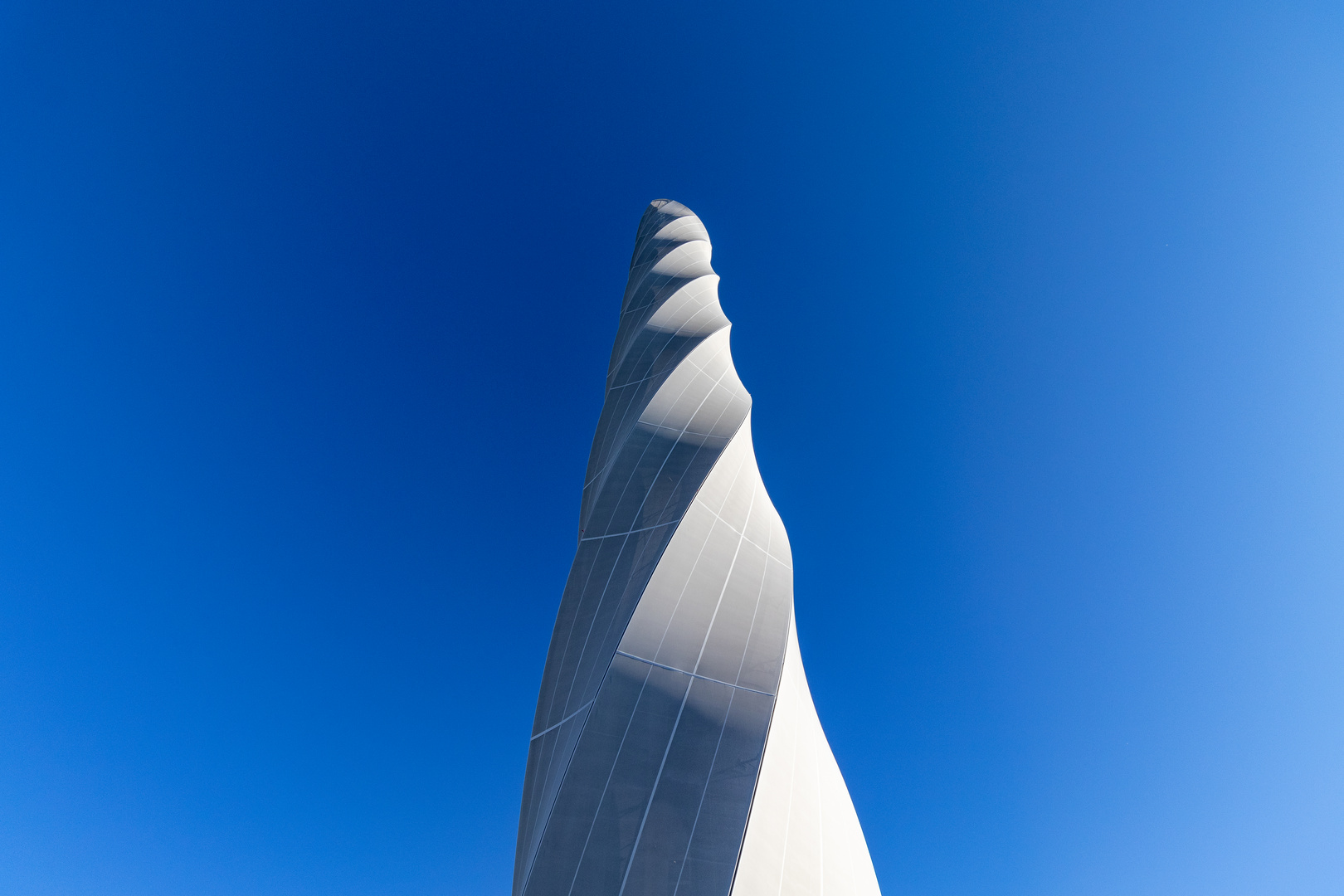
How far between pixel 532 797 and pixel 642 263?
773 inches

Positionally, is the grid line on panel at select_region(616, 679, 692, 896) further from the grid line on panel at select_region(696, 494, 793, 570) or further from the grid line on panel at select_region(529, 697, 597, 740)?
the grid line on panel at select_region(696, 494, 793, 570)

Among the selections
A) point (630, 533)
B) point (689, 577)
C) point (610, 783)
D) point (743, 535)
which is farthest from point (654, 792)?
point (630, 533)

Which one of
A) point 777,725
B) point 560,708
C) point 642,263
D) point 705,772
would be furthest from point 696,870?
point 642,263

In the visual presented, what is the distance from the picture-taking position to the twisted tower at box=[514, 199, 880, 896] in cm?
544

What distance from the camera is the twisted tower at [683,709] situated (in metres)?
5.44

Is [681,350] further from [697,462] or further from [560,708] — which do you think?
[560,708]

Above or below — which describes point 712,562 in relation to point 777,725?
above

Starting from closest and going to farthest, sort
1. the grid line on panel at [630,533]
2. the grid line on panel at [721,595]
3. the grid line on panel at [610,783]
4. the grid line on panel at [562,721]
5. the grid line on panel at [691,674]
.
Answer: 1. the grid line on panel at [610,783]
2. the grid line on panel at [691,674]
3. the grid line on panel at [721,595]
4. the grid line on panel at [562,721]
5. the grid line on panel at [630,533]

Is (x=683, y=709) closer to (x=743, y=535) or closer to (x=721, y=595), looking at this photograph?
(x=721, y=595)

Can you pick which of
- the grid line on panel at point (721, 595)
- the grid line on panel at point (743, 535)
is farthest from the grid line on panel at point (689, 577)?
the grid line on panel at point (721, 595)

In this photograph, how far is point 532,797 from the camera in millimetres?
7691

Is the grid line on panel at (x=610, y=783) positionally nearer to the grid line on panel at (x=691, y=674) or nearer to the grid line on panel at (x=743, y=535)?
the grid line on panel at (x=691, y=674)

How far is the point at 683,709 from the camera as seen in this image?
605 cm

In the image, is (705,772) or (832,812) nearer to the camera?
(705,772)
